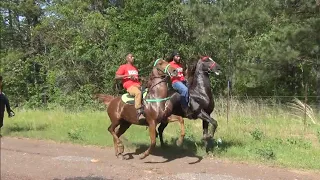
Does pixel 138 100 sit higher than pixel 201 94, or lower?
lower

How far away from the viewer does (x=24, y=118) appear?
1953 centimetres

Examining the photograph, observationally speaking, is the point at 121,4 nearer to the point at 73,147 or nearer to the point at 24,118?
the point at 24,118

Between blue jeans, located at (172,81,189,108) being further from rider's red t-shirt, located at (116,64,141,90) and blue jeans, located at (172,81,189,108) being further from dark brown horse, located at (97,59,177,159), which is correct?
rider's red t-shirt, located at (116,64,141,90)

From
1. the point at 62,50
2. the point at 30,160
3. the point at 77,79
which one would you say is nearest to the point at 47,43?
the point at 62,50

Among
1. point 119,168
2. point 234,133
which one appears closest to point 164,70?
point 119,168

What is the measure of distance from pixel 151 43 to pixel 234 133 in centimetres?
1264

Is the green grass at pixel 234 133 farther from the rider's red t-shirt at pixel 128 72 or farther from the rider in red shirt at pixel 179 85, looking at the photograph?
the rider's red t-shirt at pixel 128 72

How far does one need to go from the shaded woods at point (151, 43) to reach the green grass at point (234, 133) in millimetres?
2764

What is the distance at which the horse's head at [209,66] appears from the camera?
1082 centimetres

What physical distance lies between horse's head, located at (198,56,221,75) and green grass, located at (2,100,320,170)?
2146mm

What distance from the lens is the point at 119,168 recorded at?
9273 millimetres

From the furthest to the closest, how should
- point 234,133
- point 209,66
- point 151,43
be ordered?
point 151,43 → point 234,133 → point 209,66

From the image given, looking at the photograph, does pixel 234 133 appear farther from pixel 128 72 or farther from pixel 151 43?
pixel 151 43

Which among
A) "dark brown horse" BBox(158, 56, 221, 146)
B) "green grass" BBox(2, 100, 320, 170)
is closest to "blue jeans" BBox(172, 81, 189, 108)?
"dark brown horse" BBox(158, 56, 221, 146)
